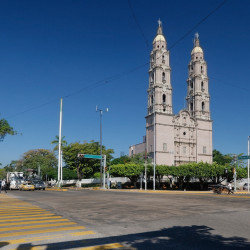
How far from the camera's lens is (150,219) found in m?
10.8

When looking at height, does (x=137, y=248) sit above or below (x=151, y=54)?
below

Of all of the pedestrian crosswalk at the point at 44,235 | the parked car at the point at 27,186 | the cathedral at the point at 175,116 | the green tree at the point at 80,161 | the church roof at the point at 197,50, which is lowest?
the parked car at the point at 27,186

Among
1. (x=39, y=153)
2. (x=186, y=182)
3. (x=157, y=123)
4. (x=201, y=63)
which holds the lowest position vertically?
(x=186, y=182)

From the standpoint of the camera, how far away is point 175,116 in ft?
259

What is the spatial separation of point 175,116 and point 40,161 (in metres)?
43.8

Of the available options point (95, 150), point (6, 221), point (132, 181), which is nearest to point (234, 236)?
point (6, 221)

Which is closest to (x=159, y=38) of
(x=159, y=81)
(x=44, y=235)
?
(x=159, y=81)

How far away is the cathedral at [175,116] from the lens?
7469 cm

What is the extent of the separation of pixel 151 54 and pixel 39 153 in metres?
51.5

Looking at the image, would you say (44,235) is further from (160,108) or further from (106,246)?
(160,108)

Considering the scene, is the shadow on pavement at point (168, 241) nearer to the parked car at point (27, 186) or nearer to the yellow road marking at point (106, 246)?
the yellow road marking at point (106, 246)

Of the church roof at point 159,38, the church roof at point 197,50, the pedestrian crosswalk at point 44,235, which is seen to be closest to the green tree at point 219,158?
the church roof at point 197,50

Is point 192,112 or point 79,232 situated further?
point 192,112

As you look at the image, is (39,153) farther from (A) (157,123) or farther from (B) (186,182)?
(B) (186,182)
